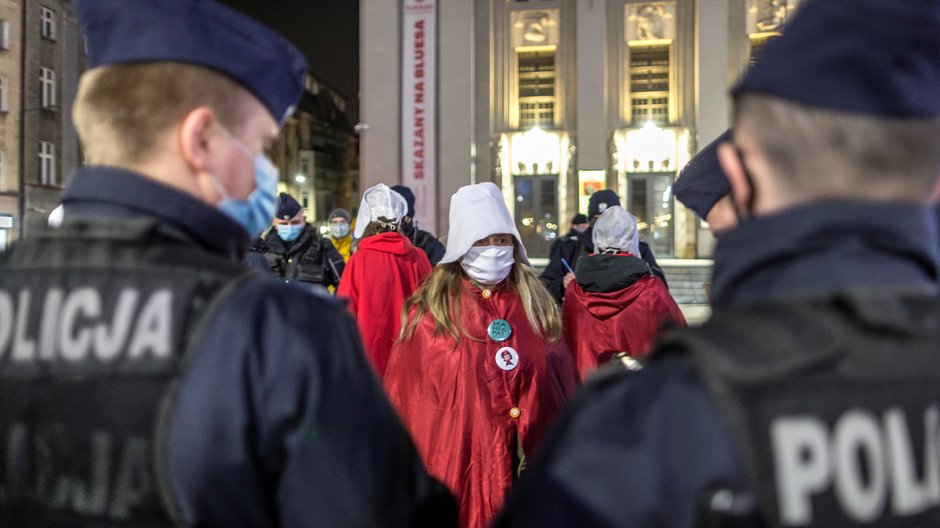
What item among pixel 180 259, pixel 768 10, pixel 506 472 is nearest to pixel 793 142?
pixel 180 259

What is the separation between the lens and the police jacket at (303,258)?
7.45 meters

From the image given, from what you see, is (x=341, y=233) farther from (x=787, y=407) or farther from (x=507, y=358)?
(x=787, y=407)

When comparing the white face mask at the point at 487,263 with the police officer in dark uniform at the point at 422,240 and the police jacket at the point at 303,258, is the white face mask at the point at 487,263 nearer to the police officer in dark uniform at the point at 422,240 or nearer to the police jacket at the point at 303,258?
the police officer in dark uniform at the point at 422,240

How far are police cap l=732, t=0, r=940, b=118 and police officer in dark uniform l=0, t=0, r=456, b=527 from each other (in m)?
0.97

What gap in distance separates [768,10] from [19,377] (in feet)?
99.9

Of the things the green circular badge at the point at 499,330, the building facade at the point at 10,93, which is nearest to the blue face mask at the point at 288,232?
the green circular badge at the point at 499,330

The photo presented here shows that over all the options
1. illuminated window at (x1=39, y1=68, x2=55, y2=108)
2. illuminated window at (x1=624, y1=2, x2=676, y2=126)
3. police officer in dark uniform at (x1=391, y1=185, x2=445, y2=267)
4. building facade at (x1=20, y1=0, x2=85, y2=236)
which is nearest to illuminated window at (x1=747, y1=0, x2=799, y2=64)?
illuminated window at (x1=624, y1=2, x2=676, y2=126)

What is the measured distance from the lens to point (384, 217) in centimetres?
626

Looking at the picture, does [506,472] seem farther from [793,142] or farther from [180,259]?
[793,142]

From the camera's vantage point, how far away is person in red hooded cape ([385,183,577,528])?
3695 millimetres

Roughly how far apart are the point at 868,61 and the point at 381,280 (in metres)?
4.94

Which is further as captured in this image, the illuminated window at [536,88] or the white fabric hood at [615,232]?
the illuminated window at [536,88]

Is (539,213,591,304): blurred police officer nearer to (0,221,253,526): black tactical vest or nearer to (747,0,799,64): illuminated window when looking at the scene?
(0,221,253,526): black tactical vest

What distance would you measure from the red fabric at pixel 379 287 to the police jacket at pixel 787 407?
4.62 metres
